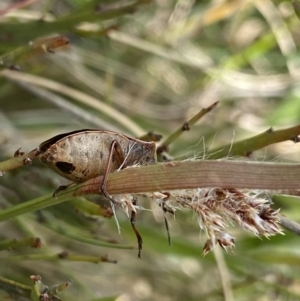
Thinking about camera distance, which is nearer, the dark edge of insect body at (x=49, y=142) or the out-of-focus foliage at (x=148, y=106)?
the dark edge of insect body at (x=49, y=142)

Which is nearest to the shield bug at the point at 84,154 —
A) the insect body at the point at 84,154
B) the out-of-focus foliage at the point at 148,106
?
the insect body at the point at 84,154

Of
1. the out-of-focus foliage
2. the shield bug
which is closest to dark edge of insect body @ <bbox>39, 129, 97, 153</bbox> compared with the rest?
the shield bug

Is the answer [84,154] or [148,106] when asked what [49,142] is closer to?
[84,154]

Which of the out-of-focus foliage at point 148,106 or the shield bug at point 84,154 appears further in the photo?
the out-of-focus foliage at point 148,106

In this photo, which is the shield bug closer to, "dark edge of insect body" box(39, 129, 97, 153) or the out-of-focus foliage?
"dark edge of insect body" box(39, 129, 97, 153)

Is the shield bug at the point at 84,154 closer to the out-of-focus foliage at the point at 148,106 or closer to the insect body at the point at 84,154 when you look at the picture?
the insect body at the point at 84,154

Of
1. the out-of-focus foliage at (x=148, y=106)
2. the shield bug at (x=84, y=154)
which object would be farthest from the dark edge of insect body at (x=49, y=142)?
the out-of-focus foliage at (x=148, y=106)

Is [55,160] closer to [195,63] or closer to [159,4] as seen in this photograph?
[195,63]
